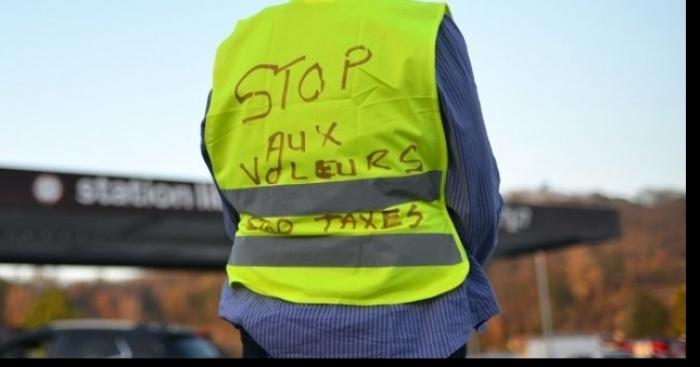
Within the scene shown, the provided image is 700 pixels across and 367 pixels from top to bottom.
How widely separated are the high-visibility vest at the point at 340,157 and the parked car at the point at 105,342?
6.15 m

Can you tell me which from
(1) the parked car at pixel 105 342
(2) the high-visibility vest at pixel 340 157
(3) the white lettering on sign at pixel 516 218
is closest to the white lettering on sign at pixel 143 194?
(3) the white lettering on sign at pixel 516 218

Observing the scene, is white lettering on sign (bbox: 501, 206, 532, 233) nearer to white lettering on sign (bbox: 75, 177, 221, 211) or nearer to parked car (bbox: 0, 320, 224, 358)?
white lettering on sign (bbox: 75, 177, 221, 211)

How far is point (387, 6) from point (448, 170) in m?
0.42

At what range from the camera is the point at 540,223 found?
840 inches

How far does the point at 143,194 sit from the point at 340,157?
52.4 feet

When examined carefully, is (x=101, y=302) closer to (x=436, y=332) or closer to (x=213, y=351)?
(x=213, y=351)

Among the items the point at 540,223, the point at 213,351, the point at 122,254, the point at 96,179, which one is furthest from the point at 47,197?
the point at 540,223

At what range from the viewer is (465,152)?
2.05 meters

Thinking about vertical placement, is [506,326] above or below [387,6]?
below

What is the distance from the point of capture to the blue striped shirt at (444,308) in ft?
6.64

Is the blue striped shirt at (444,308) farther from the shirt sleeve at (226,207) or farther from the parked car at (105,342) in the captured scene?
the parked car at (105,342)

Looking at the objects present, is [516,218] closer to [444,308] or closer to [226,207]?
[226,207]

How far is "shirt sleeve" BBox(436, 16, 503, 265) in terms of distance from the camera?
2064 mm

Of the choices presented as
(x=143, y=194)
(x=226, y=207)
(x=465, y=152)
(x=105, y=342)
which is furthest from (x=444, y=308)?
(x=143, y=194)
